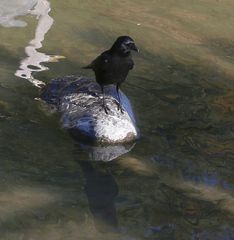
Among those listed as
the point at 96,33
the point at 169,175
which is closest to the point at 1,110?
the point at 169,175

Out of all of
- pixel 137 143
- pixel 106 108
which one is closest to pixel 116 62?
pixel 106 108

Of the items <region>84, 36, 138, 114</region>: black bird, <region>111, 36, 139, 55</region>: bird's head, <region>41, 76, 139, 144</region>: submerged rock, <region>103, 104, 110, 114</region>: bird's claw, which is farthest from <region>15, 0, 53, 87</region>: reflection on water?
<region>111, 36, 139, 55</region>: bird's head

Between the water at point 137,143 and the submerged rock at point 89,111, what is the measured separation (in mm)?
171

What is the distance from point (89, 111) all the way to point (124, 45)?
0.92m

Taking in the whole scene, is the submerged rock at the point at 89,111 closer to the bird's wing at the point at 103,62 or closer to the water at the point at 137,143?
the water at the point at 137,143

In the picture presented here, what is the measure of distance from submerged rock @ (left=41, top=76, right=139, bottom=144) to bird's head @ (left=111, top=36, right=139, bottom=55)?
2.54 feet

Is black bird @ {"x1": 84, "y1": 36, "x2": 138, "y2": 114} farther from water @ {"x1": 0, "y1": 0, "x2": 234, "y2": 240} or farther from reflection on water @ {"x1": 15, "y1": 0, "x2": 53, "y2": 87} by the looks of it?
reflection on water @ {"x1": 15, "y1": 0, "x2": 53, "y2": 87}

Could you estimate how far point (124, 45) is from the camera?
23.9 feet

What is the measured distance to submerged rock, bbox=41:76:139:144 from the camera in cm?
733

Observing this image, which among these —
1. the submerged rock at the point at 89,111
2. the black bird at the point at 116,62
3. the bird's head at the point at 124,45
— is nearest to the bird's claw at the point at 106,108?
the submerged rock at the point at 89,111

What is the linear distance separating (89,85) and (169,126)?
1156mm

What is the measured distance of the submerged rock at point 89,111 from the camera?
7.33m

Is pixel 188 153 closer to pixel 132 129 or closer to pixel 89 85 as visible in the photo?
pixel 132 129

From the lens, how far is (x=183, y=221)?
5934 mm
